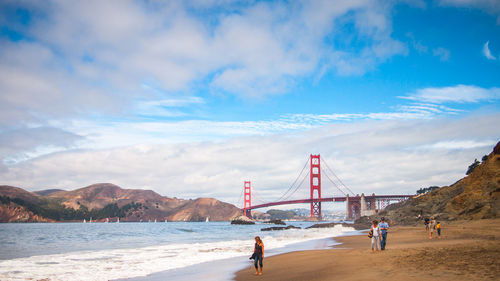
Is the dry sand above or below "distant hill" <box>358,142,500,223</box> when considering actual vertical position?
below

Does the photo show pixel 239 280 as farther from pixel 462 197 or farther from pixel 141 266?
pixel 462 197

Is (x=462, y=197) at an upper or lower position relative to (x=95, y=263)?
upper

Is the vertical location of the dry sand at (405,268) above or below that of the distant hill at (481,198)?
below

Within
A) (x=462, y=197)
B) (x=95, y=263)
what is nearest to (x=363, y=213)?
(x=462, y=197)

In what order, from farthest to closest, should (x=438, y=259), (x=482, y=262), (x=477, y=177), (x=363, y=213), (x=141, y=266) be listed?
1. (x=363, y=213)
2. (x=477, y=177)
3. (x=141, y=266)
4. (x=438, y=259)
5. (x=482, y=262)

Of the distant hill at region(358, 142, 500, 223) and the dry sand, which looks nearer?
the dry sand

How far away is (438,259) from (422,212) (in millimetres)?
42453

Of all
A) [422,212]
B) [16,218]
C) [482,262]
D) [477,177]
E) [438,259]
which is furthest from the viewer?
[16,218]

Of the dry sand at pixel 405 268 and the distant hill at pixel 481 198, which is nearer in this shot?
the dry sand at pixel 405 268

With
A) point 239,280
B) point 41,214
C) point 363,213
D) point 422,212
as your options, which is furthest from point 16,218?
point 239,280

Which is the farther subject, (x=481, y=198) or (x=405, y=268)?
(x=481, y=198)

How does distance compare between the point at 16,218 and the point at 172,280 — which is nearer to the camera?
the point at 172,280

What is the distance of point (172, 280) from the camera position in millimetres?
12391

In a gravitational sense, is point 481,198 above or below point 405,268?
above
